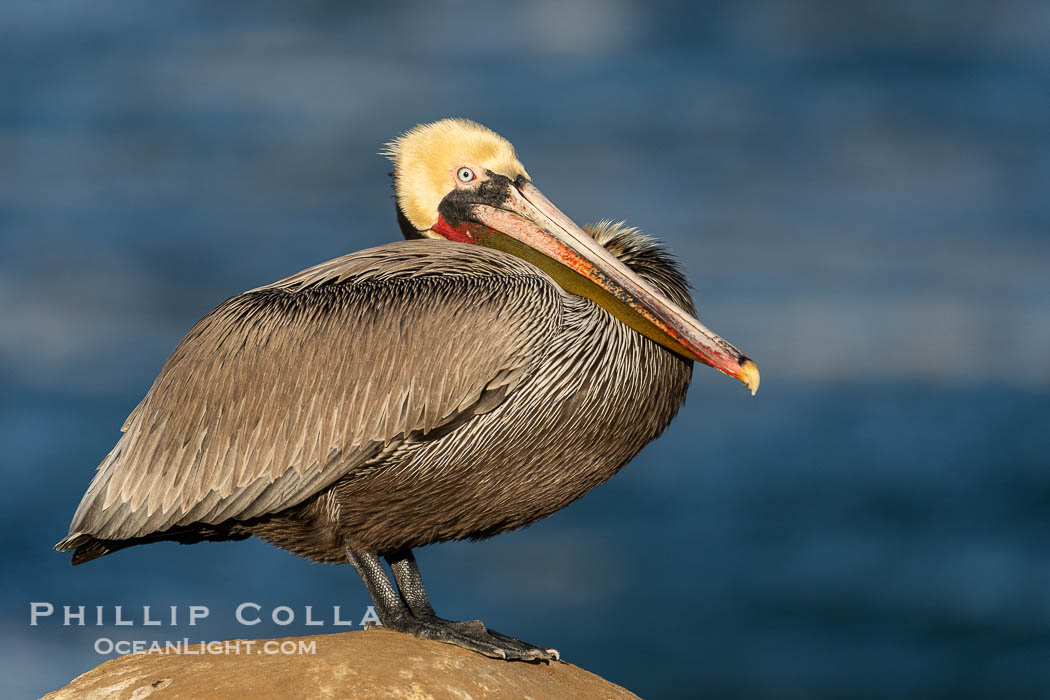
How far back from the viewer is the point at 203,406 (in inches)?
253

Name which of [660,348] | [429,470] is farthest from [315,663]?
[660,348]

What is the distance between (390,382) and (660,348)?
5.30 ft

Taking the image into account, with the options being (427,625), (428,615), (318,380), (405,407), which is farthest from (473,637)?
(318,380)

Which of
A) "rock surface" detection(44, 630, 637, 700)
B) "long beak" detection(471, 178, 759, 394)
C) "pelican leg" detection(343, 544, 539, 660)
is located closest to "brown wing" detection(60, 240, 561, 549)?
"long beak" detection(471, 178, 759, 394)

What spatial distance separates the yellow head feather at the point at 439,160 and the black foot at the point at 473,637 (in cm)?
257

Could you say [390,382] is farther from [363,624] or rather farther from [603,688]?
[603,688]

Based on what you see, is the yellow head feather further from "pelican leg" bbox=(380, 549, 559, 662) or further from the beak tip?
"pelican leg" bbox=(380, 549, 559, 662)

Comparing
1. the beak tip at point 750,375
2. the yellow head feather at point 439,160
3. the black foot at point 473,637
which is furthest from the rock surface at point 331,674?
the yellow head feather at point 439,160

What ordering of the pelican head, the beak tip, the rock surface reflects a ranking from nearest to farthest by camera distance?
the rock surface < the beak tip < the pelican head

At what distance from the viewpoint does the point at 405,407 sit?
5.98m

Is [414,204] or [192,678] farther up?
[414,204]

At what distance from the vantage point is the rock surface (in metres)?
5.51

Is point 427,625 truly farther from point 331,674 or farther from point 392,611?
point 331,674

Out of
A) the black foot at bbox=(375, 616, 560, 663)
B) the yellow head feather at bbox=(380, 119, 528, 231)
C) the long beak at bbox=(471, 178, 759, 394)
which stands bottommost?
the black foot at bbox=(375, 616, 560, 663)
